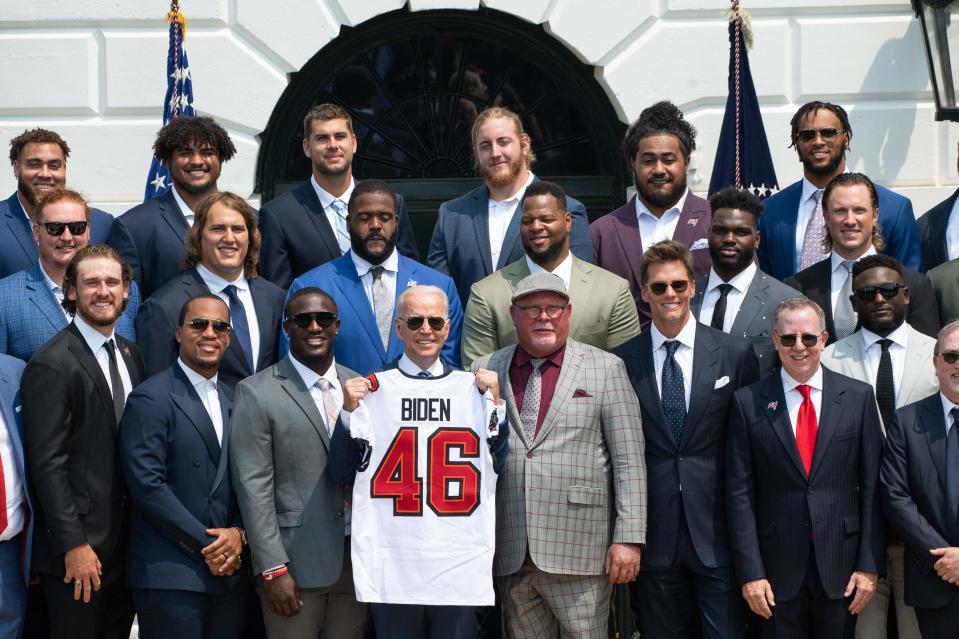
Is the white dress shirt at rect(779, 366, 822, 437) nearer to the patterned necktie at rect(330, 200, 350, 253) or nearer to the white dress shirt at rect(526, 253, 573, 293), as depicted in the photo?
the white dress shirt at rect(526, 253, 573, 293)

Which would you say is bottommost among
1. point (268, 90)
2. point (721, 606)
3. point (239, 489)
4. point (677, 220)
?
point (721, 606)

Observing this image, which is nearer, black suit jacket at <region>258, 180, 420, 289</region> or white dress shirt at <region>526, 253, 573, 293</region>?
white dress shirt at <region>526, 253, 573, 293</region>

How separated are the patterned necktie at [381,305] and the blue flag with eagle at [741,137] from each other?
3.15 m

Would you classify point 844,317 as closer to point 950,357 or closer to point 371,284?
point 950,357

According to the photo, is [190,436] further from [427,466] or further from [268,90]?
[268,90]

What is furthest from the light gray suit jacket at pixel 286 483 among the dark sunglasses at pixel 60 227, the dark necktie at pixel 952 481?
the dark necktie at pixel 952 481

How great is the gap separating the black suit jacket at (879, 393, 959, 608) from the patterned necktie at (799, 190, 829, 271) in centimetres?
152

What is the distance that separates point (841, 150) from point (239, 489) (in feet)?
13.4

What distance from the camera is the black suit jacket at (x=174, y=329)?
630 centimetres

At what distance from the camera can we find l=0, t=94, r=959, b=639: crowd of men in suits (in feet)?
19.0

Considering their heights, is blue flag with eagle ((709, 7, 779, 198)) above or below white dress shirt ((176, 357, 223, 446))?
above

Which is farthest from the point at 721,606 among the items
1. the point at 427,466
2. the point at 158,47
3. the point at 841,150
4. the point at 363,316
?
the point at 158,47

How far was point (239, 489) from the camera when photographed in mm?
5801

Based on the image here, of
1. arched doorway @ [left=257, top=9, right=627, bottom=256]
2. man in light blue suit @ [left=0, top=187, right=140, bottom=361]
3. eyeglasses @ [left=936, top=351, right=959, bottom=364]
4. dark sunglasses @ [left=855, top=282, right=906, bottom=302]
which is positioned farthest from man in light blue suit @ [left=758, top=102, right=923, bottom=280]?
man in light blue suit @ [left=0, top=187, right=140, bottom=361]
